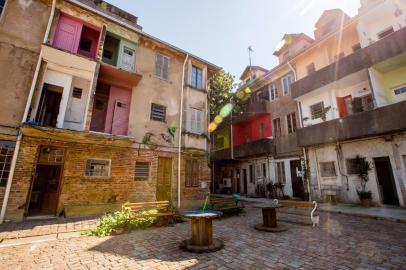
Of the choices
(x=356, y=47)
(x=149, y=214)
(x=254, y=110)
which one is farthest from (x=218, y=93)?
(x=149, y=214)

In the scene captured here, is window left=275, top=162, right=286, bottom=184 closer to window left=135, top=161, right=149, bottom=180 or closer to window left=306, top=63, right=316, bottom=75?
window left=306, top=63, right=316, bottom=75

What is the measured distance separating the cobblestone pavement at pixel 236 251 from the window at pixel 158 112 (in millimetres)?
7308

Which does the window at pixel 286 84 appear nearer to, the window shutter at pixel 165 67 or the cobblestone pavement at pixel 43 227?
the window shutter at pixel 165 67

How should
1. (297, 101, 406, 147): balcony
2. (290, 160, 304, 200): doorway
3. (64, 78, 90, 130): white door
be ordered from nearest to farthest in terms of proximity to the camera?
(297, 101, 406, 147): balcony < (64, 78, 90, 130): white door < (290, 160, 304, 200): doorway

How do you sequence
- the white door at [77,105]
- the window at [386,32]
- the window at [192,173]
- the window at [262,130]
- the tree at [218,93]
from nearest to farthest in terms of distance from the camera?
the white door at [77,105]
the window at [386,32]
the window at [192,173]
the window at [262,130]
the tree at [218,93]

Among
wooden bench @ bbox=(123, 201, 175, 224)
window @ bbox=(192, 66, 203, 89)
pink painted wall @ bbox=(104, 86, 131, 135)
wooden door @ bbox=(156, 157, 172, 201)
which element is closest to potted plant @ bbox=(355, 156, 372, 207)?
wooden bench @ bbox=(123, 201, 175, 224)

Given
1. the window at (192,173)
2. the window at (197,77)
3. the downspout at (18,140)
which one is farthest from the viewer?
the window at (197,77)

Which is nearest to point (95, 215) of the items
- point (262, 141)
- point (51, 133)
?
point (51, 133)

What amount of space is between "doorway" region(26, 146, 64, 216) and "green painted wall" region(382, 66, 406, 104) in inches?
734

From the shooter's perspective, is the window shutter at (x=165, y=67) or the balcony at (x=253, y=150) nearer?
the window shutter at (x=165, y=67)

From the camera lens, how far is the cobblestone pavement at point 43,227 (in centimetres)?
647

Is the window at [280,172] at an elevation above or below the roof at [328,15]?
below

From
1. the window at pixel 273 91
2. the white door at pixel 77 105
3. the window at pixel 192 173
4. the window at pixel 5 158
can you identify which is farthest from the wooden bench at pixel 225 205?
the window at pixel 273 91

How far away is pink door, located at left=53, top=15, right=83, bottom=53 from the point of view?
10.5m
